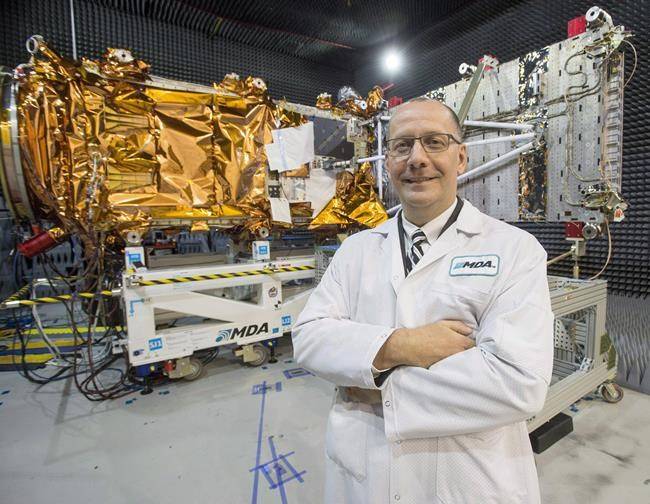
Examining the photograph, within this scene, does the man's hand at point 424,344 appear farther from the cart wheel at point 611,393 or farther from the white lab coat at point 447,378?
the cart wheel at point 611,393

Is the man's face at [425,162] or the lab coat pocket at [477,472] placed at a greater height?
the man's face at [425,162]

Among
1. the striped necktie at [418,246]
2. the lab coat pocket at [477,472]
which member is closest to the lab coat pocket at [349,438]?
the lab coat pocket at [477,472]

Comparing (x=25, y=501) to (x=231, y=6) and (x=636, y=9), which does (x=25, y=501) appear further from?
(x=636, y=9)

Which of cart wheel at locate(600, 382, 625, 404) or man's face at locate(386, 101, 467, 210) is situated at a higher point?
man's face at locate(386, 101, 467, 210)

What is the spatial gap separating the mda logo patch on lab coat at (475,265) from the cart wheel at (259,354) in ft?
8.14

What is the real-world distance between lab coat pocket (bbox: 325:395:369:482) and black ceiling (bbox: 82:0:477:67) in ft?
14.8

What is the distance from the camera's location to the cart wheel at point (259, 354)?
3121mm

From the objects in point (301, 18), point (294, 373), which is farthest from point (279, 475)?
point (301, 18)

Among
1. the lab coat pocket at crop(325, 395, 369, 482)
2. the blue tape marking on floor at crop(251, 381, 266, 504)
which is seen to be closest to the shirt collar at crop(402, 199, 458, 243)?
the lab coat pocket at crop(325, 395, 369, 482)

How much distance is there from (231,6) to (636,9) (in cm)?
405

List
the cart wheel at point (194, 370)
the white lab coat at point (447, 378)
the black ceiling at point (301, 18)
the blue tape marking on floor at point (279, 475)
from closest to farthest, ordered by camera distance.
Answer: the white lab coat at point (447, 378)
the blue tape marking on floor at point (279, 475)
the cart wheel at point (194, 370)
the black ceiling at point (301, 18)

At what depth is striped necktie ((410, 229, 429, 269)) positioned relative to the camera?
1098mm

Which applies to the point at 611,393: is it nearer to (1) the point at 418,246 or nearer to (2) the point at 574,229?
(2) the point at 574,229

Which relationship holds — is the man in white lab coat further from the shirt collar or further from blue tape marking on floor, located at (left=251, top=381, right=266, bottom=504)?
blue tape marking on floor, located at (left=251, top=381, right=266, bottom=504)
